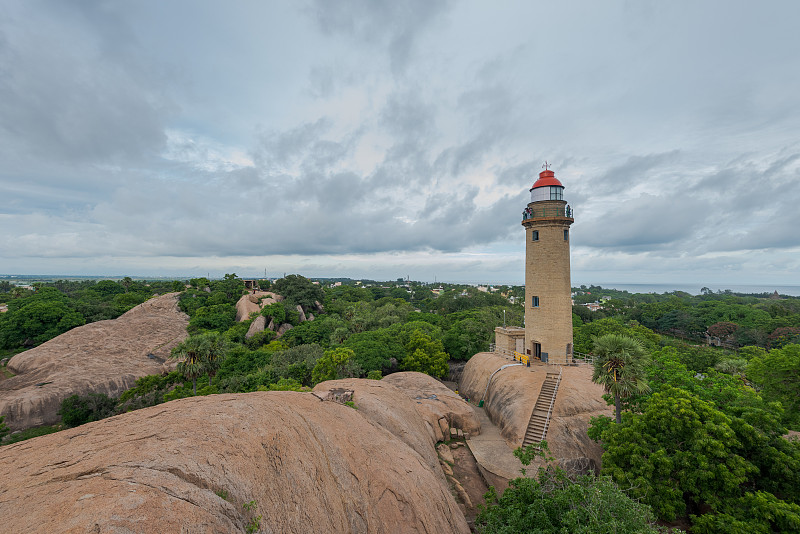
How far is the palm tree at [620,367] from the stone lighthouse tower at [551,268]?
27.3ft

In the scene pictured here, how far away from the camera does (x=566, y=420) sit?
18250 mm

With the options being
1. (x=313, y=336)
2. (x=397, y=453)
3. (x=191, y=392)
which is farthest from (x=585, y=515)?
(x=313, y=336)

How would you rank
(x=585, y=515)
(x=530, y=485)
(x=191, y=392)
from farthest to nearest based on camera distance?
(x=191, y=392)
(x=530, y=485)
(x=585, y=515)

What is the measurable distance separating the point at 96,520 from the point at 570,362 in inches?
1094

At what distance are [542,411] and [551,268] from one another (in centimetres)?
1114

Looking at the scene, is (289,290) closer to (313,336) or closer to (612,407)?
(313,336)

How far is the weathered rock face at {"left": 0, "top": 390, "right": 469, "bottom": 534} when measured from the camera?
4641mm

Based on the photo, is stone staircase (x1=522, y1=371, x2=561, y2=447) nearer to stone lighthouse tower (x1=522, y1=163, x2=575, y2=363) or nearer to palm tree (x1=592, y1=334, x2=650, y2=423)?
stone lighthouse tower (x1=522, y1=163, x2=575, y2=363)

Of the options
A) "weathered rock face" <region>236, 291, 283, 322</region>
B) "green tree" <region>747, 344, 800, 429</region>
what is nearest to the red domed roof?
"green tree" <region>747, 344, 800, 429</region>

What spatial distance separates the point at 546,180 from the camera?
82.6ft

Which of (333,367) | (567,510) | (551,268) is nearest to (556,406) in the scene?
(551,268)

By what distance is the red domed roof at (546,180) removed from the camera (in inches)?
979

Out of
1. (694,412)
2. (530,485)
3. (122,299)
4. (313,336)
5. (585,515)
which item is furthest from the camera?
(122,299)

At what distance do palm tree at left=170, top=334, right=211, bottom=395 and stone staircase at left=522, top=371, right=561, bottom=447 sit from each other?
23959 millimetres
